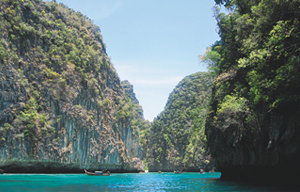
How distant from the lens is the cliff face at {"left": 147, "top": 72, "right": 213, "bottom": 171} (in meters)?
79.4

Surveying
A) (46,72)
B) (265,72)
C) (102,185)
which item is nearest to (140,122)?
(46,72)

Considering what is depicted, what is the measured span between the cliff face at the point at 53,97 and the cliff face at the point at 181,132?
2629cm

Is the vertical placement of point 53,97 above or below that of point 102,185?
above

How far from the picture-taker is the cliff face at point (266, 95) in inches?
441

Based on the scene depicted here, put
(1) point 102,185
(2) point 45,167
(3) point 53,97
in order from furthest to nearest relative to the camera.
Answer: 1. (3) point 53,97
2. (2) point 45,167
3. (1) point 102,185

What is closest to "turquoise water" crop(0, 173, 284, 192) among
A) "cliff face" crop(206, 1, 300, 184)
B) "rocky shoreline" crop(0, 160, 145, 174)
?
"cliff face" crop(206, 1, 300, 184)

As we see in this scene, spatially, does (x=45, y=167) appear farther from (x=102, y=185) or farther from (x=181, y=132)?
(x=181, y=132)

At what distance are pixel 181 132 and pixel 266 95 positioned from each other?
3165 inches

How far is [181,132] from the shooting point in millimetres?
91438

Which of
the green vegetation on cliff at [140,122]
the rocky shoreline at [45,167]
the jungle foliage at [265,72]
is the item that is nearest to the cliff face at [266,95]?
the jungle foliage at [265,72]

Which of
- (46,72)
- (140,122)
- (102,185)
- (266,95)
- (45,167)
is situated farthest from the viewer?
(140,122)

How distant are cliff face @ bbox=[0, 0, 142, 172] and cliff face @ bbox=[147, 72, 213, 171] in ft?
86.3

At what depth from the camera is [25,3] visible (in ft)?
132

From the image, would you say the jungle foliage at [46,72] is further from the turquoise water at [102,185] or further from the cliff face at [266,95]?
the cliff face at [266,95]
